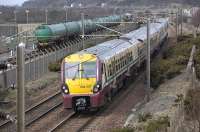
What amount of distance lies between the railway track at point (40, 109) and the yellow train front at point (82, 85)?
173 centimetres

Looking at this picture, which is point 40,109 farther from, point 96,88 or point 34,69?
point 34,69

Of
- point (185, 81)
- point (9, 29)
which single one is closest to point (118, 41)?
point (185, 81)

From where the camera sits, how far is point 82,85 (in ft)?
79.8

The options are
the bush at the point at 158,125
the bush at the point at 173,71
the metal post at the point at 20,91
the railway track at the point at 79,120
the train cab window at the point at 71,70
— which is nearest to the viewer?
the metal post at the point at 20,91

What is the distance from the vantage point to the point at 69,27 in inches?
2186

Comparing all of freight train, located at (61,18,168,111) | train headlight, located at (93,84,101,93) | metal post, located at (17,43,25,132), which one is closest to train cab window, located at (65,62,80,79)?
freight train, located at (61,18,168,111)

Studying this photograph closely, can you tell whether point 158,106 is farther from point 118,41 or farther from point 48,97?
point 118,41

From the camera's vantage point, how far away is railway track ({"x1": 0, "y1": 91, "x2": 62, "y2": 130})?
23391 millimetres

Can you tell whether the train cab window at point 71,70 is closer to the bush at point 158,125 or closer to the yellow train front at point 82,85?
the yellow train front at point 82,85

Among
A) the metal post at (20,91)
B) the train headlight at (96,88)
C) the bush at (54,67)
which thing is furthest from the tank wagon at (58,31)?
the metal post at (20,91)

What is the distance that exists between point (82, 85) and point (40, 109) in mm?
3843

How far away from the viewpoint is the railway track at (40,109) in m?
23.4

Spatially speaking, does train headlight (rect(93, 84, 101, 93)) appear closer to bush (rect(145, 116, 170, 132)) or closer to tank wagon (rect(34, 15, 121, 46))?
bush (rect(145, 116, 170, 132))

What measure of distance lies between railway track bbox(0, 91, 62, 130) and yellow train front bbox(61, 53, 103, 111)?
173 cm
